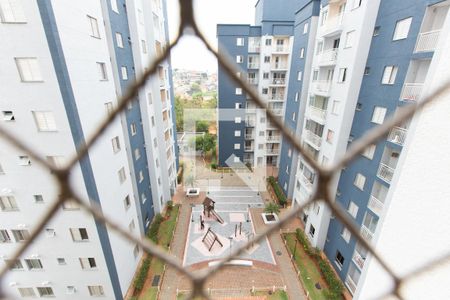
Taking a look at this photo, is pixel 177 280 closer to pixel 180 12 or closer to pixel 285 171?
pixel 285 171

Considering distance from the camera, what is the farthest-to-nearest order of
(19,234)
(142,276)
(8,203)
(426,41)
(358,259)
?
(142,276) < (358,259) < (19,234) < (8,203) < (426,41)

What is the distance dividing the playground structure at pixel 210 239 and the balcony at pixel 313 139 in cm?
476

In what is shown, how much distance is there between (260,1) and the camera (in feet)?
42.5

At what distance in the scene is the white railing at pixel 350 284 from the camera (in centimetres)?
589

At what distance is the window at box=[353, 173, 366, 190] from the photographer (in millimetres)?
5781

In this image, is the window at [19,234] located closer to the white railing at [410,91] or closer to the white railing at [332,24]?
the white railing at [410,91]

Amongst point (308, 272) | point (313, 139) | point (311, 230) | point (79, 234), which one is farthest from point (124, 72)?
point (308, 272)

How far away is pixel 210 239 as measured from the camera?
8.12 meters

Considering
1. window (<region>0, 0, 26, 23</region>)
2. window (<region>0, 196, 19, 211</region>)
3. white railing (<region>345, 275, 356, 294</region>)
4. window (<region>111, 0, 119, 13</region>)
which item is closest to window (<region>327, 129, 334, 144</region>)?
white railing (<region>345, 275, 356, 294</region>)

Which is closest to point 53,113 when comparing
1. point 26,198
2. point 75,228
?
point 26,198

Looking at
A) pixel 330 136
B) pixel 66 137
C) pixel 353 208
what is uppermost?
pixel 66 137

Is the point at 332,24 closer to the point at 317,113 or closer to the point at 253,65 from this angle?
the point at 317,113

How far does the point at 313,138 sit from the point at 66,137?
7.11 metres

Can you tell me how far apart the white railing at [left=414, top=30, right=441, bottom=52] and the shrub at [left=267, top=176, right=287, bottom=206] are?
7.46m
